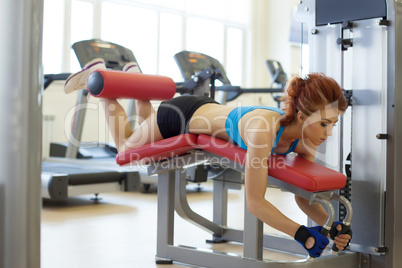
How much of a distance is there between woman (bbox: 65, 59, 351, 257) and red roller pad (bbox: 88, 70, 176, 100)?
12 cm

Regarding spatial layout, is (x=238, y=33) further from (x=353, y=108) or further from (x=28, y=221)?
(x=28, y=221)

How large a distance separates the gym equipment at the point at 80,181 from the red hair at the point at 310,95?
2240 mm

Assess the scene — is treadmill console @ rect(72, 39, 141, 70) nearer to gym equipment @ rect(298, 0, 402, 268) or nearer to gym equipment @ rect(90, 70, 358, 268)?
gym equipment @ rect(90, 70, 358, 268)

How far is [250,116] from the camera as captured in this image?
2.00m

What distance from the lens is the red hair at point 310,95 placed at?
6.23ft

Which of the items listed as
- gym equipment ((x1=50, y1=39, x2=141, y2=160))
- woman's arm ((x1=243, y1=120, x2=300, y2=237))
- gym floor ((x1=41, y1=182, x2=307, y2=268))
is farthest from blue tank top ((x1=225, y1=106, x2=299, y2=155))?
gym equipment ((x1=50, y1=39, x2=141, y2=160))

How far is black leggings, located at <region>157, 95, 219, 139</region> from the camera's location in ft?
7.70

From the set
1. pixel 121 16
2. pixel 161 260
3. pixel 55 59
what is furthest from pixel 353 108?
pixel 121 16

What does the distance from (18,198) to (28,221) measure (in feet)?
0.20

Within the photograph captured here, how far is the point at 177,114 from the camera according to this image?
236 cm

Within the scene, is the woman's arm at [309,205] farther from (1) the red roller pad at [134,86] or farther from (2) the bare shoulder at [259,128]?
(1) the red roller pad at [134,86]

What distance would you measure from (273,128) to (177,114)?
1.88ft

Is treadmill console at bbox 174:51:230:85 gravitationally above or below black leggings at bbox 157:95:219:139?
above

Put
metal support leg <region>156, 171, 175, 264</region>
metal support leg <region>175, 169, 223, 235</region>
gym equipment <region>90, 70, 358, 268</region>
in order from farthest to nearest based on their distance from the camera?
metal support leg <region>175, 169, 223, 235</region> < metal support leg <region>156, 171, 175, 264</region> < gym equipment <region>90, 70, 358, 268</region>
